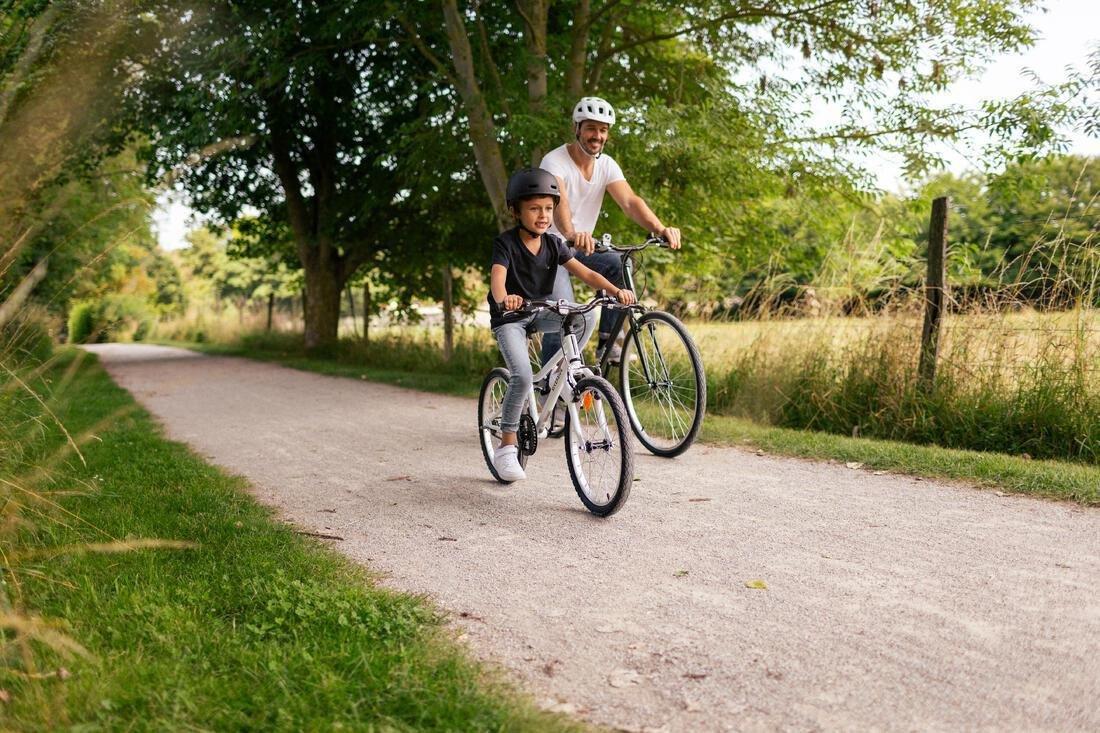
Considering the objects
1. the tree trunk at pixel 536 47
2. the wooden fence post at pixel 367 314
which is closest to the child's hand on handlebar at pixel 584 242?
the tree trunk at pixel 536 47

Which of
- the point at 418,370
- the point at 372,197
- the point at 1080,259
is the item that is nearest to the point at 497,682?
the point at 1080,259

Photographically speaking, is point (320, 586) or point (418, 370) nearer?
point (320, 586)

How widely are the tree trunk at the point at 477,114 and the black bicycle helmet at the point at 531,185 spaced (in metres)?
6.55

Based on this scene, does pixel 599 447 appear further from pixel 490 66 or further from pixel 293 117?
pixel 293 117

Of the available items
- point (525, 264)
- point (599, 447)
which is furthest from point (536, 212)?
point (599, 447)

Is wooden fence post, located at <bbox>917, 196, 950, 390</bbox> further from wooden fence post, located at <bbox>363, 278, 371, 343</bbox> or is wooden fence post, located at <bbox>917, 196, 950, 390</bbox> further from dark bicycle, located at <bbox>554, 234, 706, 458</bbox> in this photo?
wooden fence post, located at <bbox>363, 278, 371, 343</bbox>

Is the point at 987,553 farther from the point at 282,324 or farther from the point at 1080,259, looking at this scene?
the point at 282,324

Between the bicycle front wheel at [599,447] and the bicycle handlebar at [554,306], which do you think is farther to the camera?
the bicycle handlebar at [554,306]

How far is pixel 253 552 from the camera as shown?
414 centimetres

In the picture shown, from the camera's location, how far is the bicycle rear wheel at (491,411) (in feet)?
19.3

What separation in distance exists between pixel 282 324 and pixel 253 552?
24990mm

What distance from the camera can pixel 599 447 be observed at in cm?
482

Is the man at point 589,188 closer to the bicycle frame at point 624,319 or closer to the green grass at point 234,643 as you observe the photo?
the bicycle frame at point 624,319

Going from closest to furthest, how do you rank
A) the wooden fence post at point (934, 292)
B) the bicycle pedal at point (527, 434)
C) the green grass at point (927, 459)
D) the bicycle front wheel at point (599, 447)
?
the bicycle front wheel at point (599, 447) → the green grass at point (927, 459) → the bicycle pedal at point (527, 434) → the wooden fence post at point (934, 292)
